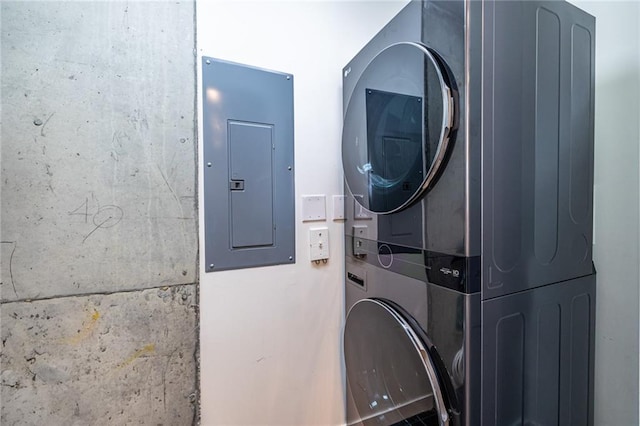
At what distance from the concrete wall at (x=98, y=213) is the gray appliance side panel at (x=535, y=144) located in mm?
995

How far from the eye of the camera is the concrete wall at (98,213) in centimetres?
87

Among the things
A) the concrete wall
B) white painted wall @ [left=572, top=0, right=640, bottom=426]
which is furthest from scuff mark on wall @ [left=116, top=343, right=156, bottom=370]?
white painted wall @ [left=572, top=0, right=640, bottom=426]

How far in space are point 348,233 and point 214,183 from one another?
23.8 inches

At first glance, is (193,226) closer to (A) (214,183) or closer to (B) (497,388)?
(A) (214,183)

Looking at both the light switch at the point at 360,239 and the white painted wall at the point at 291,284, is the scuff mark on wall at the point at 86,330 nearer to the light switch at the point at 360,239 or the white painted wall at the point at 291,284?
the white painted wall at the point at 291,284

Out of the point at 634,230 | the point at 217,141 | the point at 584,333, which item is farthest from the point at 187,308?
the point at 634,230

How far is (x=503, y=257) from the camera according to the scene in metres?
0.72

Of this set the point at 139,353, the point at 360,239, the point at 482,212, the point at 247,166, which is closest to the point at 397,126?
the point at 482,212

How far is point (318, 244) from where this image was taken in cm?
127

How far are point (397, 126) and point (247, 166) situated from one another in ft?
1.99

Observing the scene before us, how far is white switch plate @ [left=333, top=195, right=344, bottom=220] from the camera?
4.30 feet

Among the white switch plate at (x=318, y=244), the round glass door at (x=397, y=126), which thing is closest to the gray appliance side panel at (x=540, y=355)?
the round glass door at (x=397, y=126)

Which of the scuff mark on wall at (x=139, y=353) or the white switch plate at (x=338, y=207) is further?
the white switch plate at (x=338, y=207)

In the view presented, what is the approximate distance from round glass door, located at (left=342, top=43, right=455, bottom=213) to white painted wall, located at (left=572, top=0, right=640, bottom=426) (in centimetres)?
76
